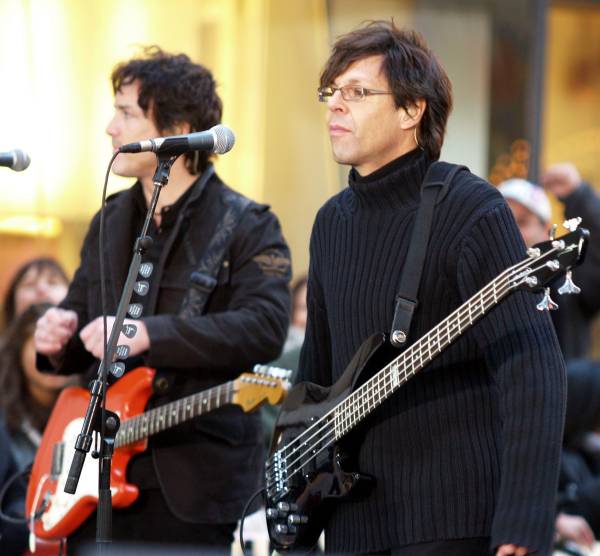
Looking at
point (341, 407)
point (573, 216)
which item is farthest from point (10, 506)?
point (573, 216)

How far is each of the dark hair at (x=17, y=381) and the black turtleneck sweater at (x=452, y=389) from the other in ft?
8.86

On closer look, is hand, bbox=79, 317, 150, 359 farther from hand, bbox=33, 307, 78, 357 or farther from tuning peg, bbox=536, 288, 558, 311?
tuning peg, bbox=536, 288, 558, 311

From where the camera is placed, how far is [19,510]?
5234mm

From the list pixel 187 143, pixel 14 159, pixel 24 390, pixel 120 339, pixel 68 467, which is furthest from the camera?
pixel 24 390

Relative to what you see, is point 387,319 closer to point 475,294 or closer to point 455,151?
point 475,294

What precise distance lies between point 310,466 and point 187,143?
0.95 meters

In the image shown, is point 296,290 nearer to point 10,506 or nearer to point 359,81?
point 10,506

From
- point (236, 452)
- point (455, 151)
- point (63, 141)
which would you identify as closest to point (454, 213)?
point (236, 452)

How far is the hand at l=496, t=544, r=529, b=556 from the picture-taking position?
3.02 metres

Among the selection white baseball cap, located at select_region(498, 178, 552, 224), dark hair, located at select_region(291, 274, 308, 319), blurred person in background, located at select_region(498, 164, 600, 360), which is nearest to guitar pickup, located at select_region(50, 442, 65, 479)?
dark hair, located at select_region(291, 274, 308, 319)

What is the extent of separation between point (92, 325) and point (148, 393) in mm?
310

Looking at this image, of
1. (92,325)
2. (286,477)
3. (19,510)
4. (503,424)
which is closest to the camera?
(503,424)

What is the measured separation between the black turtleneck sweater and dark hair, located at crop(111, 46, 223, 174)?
118 centimetres

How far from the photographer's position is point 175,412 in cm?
429
